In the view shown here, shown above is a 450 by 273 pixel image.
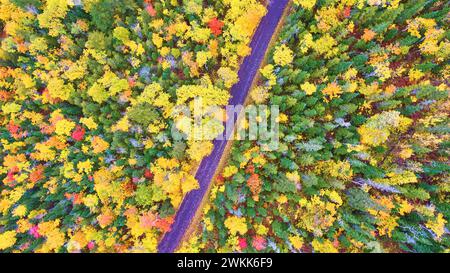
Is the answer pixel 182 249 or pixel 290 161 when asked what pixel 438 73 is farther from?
pixel 182 249

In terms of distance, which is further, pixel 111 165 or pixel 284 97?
pixel 111 165

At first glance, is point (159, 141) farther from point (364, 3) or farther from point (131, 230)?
point (364, 3)

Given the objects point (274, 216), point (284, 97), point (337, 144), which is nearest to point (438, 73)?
point (337, 144)

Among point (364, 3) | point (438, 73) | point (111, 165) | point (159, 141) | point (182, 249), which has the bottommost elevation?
point (182, 249)

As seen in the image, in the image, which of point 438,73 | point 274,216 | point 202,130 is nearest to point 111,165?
point 202,130

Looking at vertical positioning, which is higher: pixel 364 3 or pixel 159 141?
pixel 364 3

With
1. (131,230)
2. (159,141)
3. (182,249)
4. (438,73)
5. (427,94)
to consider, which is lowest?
(182,249)
